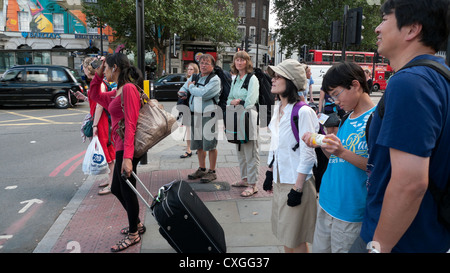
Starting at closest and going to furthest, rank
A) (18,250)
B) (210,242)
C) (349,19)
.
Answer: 1. (210,242)
2. (18,250)
3. (349,19)

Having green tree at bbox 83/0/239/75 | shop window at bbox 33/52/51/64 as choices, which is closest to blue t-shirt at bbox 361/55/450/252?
green tree at bbox 83/0/239/75

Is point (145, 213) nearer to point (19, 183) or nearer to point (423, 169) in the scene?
point (19, 183)

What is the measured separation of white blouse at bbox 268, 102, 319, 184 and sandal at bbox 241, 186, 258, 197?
82.9 inches

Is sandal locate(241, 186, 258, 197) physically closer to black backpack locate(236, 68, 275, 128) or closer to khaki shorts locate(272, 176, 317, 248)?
black backpack locate(236, 68, 275, 128)

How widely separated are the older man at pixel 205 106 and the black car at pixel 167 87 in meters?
13.6

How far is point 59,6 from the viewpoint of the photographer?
32562 mm

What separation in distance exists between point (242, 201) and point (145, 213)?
4.15ft

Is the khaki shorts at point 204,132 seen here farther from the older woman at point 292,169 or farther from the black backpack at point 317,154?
the black backpack at point 317,154

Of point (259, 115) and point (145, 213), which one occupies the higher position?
point (259, 115)

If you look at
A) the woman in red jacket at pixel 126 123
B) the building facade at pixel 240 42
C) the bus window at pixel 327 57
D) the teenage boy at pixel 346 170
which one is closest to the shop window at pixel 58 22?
the building facade at pixel 240 42


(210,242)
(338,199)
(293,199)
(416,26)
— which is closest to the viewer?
(416,26)

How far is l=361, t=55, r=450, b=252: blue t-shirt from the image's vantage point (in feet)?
3.67

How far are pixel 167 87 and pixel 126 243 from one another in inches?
628

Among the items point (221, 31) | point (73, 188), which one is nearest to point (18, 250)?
point (73, 188)
